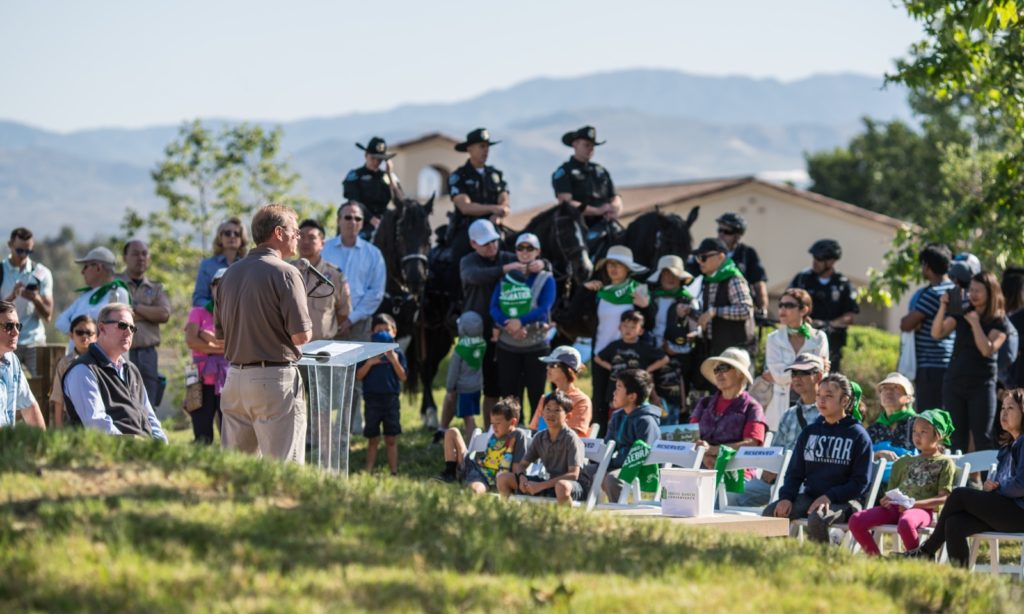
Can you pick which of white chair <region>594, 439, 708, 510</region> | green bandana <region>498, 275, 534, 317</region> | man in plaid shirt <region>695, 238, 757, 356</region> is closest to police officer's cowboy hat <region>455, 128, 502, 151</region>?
green bandana <region>498, 275, 534, 317</region>

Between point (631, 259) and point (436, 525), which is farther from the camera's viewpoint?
point (631, 259)

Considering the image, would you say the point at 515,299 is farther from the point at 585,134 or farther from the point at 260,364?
the point at 260,364

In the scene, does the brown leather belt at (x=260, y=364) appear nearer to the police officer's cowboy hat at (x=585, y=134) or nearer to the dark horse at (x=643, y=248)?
the dark horse at (x=643, y=248)

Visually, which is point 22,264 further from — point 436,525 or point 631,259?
point 436,525

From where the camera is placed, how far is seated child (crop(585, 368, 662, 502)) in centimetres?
1119

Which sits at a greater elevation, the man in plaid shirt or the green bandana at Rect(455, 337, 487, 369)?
the man in plaid shirt

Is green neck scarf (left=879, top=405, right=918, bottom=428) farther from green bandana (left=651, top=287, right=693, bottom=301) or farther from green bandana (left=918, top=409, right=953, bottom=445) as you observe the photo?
green bandana (left=651, top=287, right=693, bottom=301)

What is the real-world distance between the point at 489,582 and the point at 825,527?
3939 millimetres

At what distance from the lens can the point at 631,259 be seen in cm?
1455

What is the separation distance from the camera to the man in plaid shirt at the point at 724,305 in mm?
13984

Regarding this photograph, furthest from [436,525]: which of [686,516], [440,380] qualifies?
[440,380]

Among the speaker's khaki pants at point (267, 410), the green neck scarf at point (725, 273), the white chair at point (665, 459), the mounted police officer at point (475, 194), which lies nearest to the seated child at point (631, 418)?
the white chair at point (665, 459)

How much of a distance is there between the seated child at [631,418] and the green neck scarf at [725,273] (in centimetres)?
290

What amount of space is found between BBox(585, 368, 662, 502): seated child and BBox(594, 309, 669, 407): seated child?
82.8 inches
